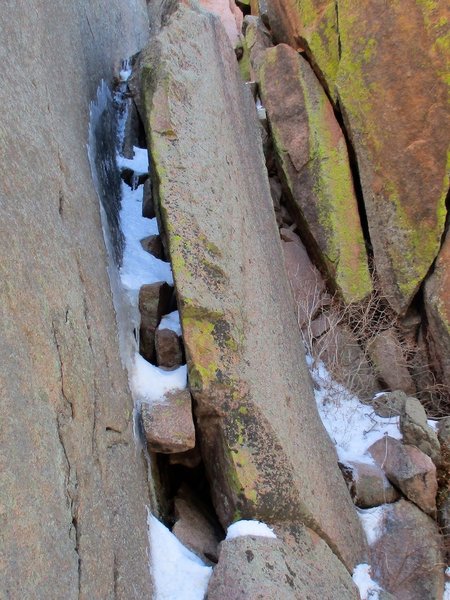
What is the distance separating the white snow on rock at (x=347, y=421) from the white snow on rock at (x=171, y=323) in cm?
196

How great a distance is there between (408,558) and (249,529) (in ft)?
5.57

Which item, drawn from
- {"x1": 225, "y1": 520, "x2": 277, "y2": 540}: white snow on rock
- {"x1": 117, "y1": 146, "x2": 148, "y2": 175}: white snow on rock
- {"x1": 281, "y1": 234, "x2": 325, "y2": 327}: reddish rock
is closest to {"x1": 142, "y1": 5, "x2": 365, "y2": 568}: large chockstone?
{"x1": 225, "y1": 520, "x2": 277, "y2": 540}: white snow on rock

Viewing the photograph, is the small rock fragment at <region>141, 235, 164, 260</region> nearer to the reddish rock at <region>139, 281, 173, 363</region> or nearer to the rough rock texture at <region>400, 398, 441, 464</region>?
the reddish rock at <region>139, 281, 173, 363</region>

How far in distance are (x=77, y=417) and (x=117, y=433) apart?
0.50 m

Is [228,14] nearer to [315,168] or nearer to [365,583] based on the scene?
[315,168]

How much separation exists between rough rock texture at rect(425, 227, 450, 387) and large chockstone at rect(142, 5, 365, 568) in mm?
2118

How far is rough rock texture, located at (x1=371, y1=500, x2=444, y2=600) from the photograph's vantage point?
3961mm

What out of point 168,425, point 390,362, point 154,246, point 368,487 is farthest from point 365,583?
point 390,362

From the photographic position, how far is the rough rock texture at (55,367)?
175cm

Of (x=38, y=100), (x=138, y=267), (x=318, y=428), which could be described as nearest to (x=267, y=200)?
(x=138, y=267)

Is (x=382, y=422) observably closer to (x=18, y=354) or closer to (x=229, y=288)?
(x=229, y=288)

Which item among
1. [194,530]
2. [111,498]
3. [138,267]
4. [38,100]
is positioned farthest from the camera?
[138,267]

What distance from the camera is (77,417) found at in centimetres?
226

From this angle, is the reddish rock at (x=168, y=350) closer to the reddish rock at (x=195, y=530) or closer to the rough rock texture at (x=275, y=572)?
the reddish rock at (x=195, y=530)
